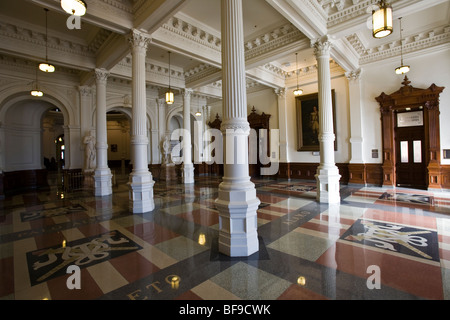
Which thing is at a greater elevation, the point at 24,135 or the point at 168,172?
the point at 24,135

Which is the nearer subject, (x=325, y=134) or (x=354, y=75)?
(x=325, y=134)

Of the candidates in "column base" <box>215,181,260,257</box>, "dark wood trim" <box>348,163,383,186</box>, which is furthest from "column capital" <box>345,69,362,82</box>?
"column base" <box>215,181,260,257</box>

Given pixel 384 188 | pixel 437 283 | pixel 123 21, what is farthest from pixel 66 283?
pixel 384 188

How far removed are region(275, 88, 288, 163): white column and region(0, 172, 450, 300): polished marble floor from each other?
5.97m

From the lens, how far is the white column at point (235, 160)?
3109 mm

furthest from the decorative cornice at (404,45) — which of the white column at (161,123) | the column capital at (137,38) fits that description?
the white column at (161,123)

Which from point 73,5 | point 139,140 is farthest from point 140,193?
point 73,5

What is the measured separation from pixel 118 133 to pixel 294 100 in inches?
720

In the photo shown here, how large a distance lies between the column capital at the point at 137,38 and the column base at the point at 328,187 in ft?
20.0

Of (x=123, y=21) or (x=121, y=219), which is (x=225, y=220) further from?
(x=123, y=21)

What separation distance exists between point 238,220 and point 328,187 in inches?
155

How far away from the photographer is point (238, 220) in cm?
314

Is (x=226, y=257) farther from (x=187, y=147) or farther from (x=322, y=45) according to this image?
(x=187, y=147)

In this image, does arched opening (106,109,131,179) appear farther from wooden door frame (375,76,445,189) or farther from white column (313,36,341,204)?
wooden door frame (375,76,445,189)
